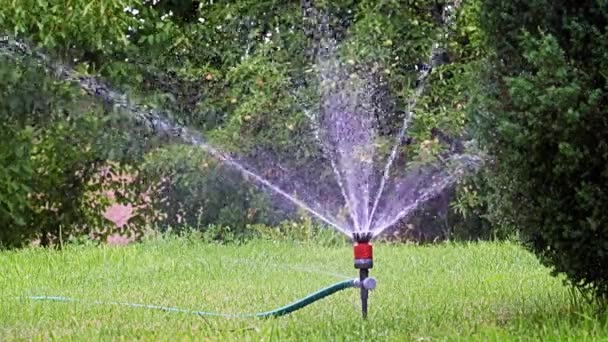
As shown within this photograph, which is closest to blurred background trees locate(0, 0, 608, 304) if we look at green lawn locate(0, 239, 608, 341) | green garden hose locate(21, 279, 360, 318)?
green lawn locate(0, 239, 608, 341)

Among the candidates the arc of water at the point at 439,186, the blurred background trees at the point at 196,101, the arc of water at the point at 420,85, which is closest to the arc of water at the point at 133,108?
the blurred background trees at the point at 196,101

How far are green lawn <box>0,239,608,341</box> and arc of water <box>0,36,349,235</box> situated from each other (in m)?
1.13

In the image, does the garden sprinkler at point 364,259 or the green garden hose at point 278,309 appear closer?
the garden sprinkler at point 364,259

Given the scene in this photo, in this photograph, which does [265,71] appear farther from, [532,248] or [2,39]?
[532,248]

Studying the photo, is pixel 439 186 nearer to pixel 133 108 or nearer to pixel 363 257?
pixel 133 108

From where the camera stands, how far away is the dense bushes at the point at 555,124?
3.43 m

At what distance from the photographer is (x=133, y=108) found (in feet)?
31.7

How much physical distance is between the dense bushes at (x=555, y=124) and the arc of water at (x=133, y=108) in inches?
209

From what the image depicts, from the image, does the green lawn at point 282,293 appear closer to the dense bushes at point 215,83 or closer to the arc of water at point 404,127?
the arc of water at point 404,127

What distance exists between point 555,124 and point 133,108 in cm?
670

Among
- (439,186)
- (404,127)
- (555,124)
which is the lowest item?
(555,124)

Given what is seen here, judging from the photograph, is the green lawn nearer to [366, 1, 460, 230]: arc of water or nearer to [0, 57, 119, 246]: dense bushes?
[366, 1, 460, 230]: arc of water

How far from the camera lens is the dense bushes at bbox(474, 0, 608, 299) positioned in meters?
3.43

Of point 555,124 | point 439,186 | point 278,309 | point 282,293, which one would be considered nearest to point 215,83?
point 439,186
